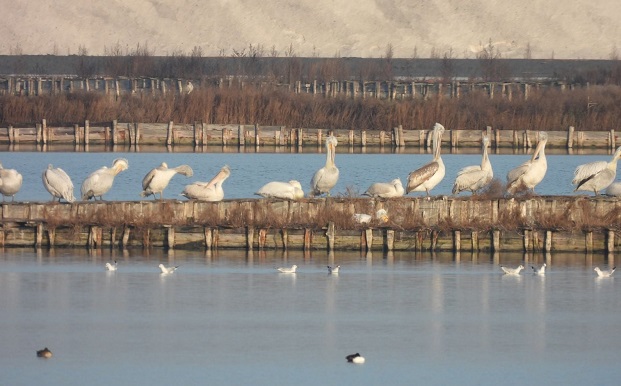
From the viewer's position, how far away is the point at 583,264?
2166 centimetres

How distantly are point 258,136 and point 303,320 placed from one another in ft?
90.2

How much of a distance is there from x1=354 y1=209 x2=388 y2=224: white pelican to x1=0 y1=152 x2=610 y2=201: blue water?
7.62 metres

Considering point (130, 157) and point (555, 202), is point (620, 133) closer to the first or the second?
point (130, 157)

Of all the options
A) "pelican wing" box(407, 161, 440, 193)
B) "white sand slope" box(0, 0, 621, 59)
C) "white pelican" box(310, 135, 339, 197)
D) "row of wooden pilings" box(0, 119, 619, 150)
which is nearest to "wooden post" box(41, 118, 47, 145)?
"row of wooden pilings" box(0, 119, 619, 150)

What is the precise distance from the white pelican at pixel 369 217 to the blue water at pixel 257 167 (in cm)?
762

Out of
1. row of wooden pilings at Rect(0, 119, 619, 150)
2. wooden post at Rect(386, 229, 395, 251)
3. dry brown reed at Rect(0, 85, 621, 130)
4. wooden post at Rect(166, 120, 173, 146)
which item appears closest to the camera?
wooden post at Rect(386, 229, 395, 251)

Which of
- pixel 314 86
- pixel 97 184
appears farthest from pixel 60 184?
pixel 314 86

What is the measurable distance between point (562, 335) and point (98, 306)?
5.39m

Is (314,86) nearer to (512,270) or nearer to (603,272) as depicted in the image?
(512,270)

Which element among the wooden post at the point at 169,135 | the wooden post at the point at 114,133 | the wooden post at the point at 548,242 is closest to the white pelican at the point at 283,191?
the wooden post at the point at 548,242

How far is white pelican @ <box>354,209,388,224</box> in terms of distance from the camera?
73.1 feet

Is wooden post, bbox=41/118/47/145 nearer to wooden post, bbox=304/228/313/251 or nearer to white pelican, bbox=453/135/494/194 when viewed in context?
white pelican, bbox=453/135/494/194

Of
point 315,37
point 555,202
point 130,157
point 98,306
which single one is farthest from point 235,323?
point 315,37

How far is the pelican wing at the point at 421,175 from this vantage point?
23.9 meters
